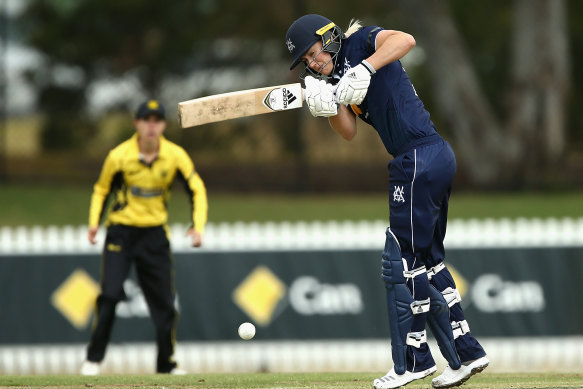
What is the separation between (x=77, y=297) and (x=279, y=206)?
12.9ft

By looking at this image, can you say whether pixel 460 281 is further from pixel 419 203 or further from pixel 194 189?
pixel 419 203

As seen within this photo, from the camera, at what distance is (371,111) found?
215 inches

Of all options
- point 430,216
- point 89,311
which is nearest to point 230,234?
point 89,311

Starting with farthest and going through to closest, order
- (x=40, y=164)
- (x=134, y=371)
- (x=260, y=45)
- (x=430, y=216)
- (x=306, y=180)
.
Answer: (x=260, y=45) < (x=40, y=164) < (x=306, y=180) < (x=134, y=371) < (x=430, y=216)

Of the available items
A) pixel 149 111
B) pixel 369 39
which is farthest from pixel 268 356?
pixel 369 39

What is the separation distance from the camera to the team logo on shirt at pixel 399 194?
17.5 feet

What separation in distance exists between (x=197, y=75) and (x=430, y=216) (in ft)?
35.6

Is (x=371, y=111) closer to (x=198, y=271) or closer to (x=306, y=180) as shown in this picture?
(x=198, y=271)

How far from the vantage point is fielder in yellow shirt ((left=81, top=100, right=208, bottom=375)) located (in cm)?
788

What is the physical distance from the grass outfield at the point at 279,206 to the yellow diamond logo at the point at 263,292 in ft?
8.34

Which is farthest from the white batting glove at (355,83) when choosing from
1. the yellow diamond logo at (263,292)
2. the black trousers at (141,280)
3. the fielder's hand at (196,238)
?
the yellow diamond logo at (263,292)

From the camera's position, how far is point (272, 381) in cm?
612

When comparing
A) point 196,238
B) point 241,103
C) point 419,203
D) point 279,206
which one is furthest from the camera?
point 279,206

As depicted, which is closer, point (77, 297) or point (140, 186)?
point (140, 186)
